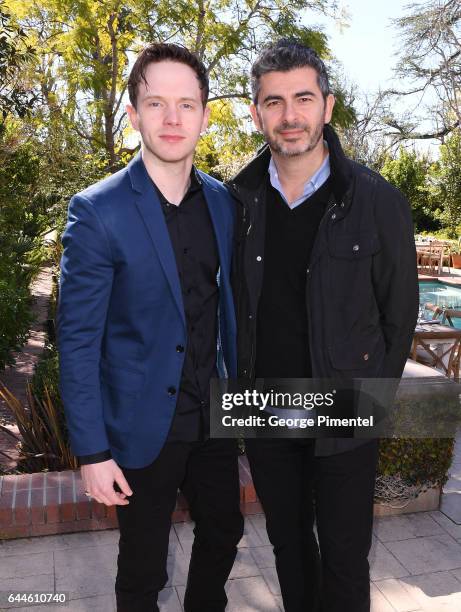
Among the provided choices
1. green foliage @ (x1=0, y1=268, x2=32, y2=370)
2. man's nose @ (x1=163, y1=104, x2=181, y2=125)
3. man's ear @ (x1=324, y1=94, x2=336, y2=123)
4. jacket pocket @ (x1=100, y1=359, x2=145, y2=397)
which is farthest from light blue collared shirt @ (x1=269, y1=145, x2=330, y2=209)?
green foliage @ (x1=0, y1=268, x2=32, y2=370)

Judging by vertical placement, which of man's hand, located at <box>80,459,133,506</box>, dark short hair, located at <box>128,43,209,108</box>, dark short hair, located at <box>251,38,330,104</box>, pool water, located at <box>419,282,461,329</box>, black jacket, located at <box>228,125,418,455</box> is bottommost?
pool water, located at <box>419,282,461,329</box>

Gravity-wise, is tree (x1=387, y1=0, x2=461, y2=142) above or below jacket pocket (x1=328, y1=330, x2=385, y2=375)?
above

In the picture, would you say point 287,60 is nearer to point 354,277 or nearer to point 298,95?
point 298,95

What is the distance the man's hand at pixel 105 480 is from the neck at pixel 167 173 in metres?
0.88

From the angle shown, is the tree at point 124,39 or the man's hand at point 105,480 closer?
the man's hand at point 105,480

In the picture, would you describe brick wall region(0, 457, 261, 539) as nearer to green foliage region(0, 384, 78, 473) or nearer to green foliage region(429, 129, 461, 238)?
green foliage region(0, 384, 78, 473)

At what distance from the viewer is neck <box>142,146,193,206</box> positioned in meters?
2.11

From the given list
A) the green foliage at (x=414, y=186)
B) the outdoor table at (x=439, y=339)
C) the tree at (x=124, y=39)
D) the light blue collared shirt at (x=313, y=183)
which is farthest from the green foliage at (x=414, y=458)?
the green foliage at (x=414, y=186)

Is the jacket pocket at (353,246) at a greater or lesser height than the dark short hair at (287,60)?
lesser

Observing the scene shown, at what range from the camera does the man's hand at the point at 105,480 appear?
6.53 feet

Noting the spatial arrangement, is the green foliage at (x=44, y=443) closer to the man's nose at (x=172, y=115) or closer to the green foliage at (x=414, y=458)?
the green foliage at (x=414, y=458)

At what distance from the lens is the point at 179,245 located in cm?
210

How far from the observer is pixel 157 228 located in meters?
2.01

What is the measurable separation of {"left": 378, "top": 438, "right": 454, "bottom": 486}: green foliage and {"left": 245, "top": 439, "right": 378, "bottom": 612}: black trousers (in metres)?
1.23
